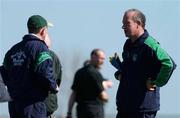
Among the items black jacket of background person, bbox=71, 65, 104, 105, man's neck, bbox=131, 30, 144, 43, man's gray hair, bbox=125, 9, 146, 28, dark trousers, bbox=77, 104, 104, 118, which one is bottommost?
dark trousers, bbox=77, 104, 104, 118

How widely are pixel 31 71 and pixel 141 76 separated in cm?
136

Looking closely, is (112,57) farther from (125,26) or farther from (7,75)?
(7,75)

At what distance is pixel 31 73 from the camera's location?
383 inches

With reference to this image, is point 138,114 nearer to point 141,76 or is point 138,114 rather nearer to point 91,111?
point 141,76

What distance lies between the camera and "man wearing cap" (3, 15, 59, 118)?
31.6 feet

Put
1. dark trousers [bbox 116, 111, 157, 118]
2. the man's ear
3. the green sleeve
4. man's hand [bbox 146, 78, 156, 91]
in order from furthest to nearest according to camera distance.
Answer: the man's ear
dark trousers [bbox 116, 111, 157, 118]
man's hand [bbox 146, 78, 156, 91]
the green sleeve

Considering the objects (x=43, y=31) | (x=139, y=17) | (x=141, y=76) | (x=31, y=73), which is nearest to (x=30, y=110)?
(x=31, y=73)

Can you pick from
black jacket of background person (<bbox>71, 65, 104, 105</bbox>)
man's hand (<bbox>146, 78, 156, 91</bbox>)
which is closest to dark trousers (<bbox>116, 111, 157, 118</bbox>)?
man's hand (<bbox>146, 78, 156, 91</bbox>)

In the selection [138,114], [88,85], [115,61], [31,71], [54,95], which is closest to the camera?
[138,114]

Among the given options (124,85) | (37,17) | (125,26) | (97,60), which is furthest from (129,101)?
(97,60)

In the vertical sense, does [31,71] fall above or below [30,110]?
above

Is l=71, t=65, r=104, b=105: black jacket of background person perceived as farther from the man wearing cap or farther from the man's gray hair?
the man's gray hair

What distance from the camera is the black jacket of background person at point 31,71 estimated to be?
962 centimetres

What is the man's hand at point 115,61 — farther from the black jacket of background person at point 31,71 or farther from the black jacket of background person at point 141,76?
the black jacket of background person at point 31,71
